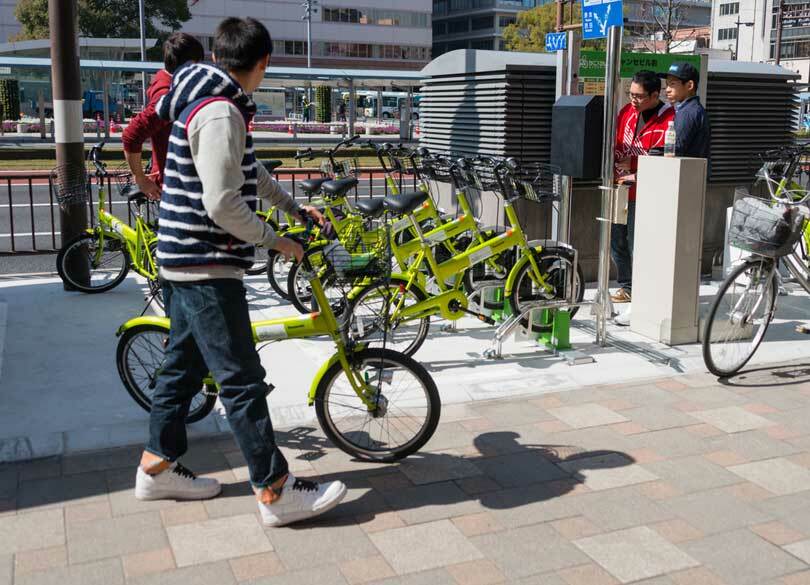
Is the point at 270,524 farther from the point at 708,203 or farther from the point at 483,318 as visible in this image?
the point at 708,203

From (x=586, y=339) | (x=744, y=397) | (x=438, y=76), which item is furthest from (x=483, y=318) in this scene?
(x=438, y=76)

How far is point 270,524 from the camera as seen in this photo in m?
3.64

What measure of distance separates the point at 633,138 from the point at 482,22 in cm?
10468

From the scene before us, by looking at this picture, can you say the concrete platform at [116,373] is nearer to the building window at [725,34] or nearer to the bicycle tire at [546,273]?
the bicycle tire at [546,273]

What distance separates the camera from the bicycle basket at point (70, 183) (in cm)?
743

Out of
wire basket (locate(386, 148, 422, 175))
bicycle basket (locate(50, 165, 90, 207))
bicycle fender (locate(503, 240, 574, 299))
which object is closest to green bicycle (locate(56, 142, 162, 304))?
bicycle basket (locate(50, 165, 90, 207))

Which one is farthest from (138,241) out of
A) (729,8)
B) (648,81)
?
(729,8)

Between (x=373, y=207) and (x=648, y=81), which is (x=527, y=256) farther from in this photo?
(x=648, y=81)

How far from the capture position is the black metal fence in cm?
962

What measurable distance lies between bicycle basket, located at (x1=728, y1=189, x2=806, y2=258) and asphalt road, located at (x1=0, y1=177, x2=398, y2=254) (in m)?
6.38

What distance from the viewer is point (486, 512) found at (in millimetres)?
3811

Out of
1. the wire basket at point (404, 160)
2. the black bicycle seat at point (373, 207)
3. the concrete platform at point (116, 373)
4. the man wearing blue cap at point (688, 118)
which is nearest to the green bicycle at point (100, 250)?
the concrete platform at point (116, 373)

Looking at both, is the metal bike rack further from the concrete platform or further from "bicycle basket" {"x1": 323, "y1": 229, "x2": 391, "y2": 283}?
"bicycle basket" {"x1": 323, "y1": 229, "x2": 391, "y2": 283}

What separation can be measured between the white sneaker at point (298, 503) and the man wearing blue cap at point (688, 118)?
430 centimetres
